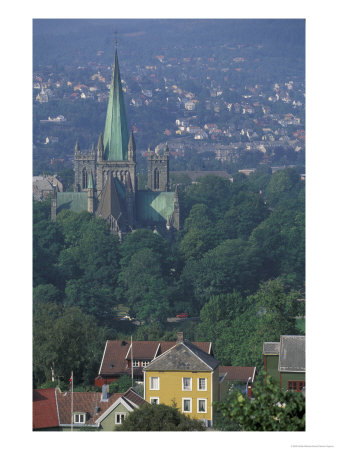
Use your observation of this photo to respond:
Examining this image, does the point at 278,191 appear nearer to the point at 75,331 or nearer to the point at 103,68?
the point at 103,68

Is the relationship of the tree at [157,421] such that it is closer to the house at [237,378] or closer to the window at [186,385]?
the window at [186,385]

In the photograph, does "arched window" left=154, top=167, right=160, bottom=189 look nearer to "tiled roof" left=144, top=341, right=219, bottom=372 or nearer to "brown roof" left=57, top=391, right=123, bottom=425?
"tiled roof" left=144, top=341, right=219, bottom=372

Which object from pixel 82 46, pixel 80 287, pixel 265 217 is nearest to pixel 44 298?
pixel 80 287

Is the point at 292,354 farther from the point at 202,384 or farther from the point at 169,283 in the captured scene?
the point at 169,283

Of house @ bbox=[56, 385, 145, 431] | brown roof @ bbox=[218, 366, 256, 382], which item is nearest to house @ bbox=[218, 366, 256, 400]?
brown roof @ bbox=[218, 366, 256, 382]

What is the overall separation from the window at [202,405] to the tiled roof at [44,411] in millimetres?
2560

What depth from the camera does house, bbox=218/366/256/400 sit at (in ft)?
77.9

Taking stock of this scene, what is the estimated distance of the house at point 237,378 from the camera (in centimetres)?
2373

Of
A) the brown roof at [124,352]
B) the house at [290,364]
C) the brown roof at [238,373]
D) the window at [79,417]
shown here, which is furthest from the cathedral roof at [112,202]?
the window at [79,417]

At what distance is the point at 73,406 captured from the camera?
2072 centimetres

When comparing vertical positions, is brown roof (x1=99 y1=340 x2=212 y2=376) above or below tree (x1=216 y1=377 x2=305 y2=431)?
below

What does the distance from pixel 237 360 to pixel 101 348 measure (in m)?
3.32

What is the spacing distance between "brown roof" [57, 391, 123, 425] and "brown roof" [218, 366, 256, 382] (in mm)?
4275

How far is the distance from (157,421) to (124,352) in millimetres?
9256
